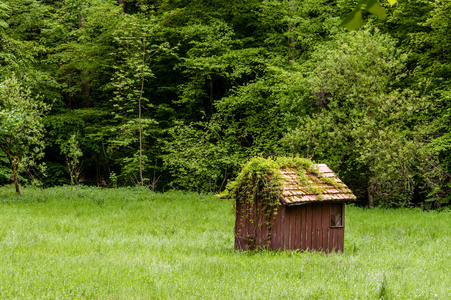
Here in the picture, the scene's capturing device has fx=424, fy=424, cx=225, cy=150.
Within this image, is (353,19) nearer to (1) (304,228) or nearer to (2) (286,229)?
(2) (286,229)

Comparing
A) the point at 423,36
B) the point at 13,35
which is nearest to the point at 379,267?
the point at 423,36

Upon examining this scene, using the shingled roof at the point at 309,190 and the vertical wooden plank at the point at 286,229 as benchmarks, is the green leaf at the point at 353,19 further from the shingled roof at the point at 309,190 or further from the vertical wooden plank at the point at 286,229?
the vertical wooden plank at the point at 286,229

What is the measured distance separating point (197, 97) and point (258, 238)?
17704 millimetres

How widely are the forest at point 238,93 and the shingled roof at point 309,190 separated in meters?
7.67

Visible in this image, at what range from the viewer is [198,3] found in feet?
91.4

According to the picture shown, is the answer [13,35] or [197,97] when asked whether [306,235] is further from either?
[13,35]

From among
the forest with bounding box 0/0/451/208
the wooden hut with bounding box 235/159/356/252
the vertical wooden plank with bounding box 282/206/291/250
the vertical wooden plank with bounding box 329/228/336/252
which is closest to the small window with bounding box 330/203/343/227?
the wooden hut with bounding box 235/159/356/252

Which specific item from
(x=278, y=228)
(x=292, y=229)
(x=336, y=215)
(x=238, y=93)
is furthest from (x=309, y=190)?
(x=238, y=93)

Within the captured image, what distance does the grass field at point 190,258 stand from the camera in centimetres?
685

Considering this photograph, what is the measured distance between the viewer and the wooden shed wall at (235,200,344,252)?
10.5 metres

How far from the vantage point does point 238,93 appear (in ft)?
83.1

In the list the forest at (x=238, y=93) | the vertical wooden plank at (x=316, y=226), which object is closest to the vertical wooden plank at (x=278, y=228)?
the vertical wooden plank at (x=316, y=226)

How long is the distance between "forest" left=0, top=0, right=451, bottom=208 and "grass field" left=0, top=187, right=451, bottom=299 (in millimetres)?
3586

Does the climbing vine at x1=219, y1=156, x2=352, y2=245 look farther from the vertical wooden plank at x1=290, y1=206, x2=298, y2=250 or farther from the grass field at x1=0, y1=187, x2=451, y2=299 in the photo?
the grass field at x1=0, y1=187, x2=451, y2=299
